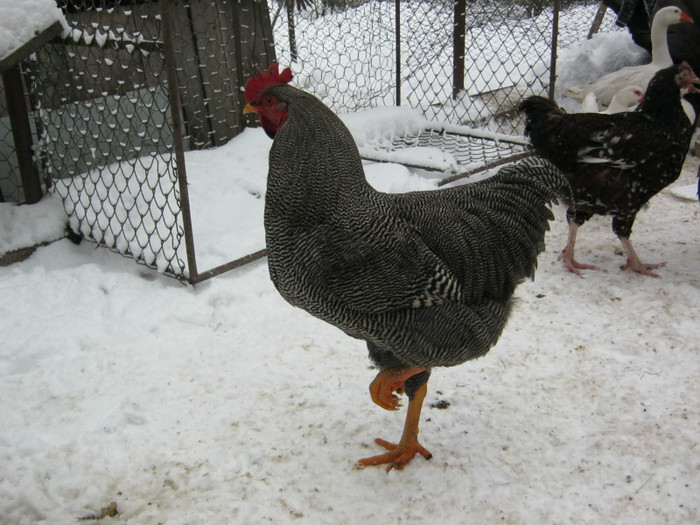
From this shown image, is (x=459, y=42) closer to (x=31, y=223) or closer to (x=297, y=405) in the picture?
(x=31, y=223)

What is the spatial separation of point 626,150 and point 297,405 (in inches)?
90.5

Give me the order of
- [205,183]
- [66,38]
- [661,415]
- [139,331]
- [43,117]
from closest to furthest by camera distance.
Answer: [661,415]
[139,331]
[66,38]
[43,117]
[205,183]

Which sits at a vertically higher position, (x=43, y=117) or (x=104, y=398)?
(x=43, y=117)

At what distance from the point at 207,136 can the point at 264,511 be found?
3198 millimetres

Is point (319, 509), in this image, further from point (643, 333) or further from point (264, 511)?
point (643, 333)

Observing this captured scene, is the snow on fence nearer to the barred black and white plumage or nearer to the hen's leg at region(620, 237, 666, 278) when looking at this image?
the barred black and white plumage

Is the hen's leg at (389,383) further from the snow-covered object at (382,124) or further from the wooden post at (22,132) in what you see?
the snow-covered object at (382,124)

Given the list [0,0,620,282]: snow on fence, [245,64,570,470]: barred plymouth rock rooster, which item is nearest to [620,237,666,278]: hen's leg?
[0,0,620,282]: snow on fence

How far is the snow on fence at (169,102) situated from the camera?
10.5 feet

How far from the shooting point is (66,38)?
10.5 feet

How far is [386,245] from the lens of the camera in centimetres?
196

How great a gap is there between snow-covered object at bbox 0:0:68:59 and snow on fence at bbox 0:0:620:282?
14 centimetres

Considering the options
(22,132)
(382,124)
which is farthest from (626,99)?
(22,132)

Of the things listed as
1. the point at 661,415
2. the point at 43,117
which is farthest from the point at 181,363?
the point at 661,415
